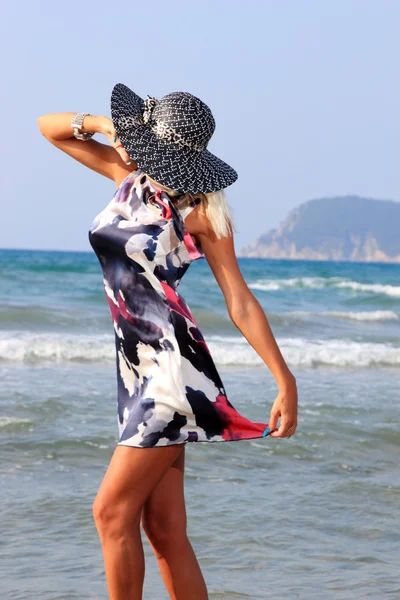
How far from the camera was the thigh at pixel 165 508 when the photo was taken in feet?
8.72

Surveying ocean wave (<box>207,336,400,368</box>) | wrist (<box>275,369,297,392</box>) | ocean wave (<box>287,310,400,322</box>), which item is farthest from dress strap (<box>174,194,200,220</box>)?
ocean wave (<box>287,310,400,322</box>)

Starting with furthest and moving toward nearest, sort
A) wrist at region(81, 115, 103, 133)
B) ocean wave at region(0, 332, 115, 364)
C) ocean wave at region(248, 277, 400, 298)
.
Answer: ocean wave at region(248, 277, 400, 298)
ocean wave at region(0, 332, 115, 364)
wrist at region(81, 115, 103, 133)

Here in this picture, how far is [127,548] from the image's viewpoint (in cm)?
257

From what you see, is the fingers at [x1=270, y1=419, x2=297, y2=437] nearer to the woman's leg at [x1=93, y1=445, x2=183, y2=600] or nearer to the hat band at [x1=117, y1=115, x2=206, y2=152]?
the woman's leg at [x1=93, y1=445, x2=183, y2=600]

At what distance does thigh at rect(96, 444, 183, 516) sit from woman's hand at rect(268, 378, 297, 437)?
33 centimetres

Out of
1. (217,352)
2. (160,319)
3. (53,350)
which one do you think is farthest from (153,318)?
(217,352)

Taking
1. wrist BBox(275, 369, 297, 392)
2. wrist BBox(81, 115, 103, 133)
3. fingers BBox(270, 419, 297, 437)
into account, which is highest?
wrist BBox(81, 115, 103, 133)

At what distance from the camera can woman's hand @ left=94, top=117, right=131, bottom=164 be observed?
2.68 meters

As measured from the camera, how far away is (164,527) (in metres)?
2.67

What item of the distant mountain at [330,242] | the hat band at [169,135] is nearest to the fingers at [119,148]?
the hat band at [169,135]

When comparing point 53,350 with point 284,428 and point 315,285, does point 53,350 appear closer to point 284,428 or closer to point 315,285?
point 284,428

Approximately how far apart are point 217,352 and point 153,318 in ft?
28.4

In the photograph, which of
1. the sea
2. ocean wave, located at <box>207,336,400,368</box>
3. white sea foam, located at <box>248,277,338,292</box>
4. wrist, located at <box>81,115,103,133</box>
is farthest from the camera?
white sea foam, located at <box>248,277,338,292</box>

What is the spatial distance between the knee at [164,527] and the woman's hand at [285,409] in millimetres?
416
